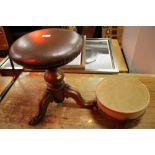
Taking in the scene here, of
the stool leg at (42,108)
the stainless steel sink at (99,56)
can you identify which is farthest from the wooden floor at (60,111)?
the stainless steel sink at (99,56)

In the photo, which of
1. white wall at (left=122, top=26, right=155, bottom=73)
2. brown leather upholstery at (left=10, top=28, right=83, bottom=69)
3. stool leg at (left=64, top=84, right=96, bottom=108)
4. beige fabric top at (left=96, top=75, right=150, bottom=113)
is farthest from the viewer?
white wall at (left=122, top=26, right=155, bottom=73)

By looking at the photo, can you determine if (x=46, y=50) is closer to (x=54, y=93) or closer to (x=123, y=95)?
(x=54, y=93)

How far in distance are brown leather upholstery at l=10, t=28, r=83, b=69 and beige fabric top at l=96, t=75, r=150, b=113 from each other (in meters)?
0.24

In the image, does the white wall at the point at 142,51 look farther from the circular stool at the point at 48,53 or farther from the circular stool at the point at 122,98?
the circular stool at the point at 48,53

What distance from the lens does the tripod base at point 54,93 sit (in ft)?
2.27

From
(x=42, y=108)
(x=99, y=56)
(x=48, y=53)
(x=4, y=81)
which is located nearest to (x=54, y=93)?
(x=42, y=108)

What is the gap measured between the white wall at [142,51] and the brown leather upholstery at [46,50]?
1.62 ft

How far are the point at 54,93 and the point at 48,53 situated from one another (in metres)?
0.25

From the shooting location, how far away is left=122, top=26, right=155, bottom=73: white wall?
904 millimetres

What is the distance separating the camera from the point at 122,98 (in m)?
0.68

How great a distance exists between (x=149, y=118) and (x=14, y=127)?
2.04 feet

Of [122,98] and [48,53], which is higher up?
[48,53]

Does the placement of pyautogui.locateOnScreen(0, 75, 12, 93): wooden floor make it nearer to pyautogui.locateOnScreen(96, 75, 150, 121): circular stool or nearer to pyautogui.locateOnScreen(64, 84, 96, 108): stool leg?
pyautogui.locateOnScreen(64, 84, 96, 108): stool leg

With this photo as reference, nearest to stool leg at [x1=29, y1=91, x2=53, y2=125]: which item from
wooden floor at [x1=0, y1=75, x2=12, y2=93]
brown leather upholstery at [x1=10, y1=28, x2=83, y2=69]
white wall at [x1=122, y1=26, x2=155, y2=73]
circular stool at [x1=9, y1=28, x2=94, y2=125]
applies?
circular stool at [x1=9, y1=28, x2=94, y2=125]
